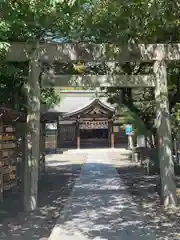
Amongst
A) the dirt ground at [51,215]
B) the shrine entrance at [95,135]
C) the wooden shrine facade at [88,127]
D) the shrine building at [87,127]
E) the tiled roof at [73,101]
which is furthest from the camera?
the tiled roof at [73,101]

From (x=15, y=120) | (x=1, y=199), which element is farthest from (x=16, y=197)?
(x=15, y=120)

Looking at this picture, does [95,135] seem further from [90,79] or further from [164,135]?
[164,135]

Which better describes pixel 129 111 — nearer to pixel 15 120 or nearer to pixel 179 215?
pixel 15 120

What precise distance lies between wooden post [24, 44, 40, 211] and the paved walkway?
0.89m

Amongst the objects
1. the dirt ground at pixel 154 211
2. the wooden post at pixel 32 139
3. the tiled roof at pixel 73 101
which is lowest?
the dirt ground at pixel 154 211

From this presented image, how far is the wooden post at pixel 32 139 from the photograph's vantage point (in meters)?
8.76

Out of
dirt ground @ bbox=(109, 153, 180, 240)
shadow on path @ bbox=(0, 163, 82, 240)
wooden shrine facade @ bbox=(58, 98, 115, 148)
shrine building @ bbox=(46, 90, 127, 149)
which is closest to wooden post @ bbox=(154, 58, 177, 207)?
dirt ground @ bbox=(109, 153, 180, 240)

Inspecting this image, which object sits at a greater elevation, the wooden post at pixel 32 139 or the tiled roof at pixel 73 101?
the tiled roof at pixel 73 101

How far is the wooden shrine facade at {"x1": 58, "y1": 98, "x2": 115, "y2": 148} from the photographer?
126 feet

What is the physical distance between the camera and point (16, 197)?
1038cm

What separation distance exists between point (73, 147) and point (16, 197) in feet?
98.2

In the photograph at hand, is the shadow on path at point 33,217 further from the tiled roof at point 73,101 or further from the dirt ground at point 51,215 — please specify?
the tiled roof at point 73,101

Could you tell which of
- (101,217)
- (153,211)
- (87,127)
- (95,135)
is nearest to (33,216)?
(101,217)

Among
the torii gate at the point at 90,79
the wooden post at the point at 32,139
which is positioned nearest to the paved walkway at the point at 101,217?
the wooden post at the point at 32,139
